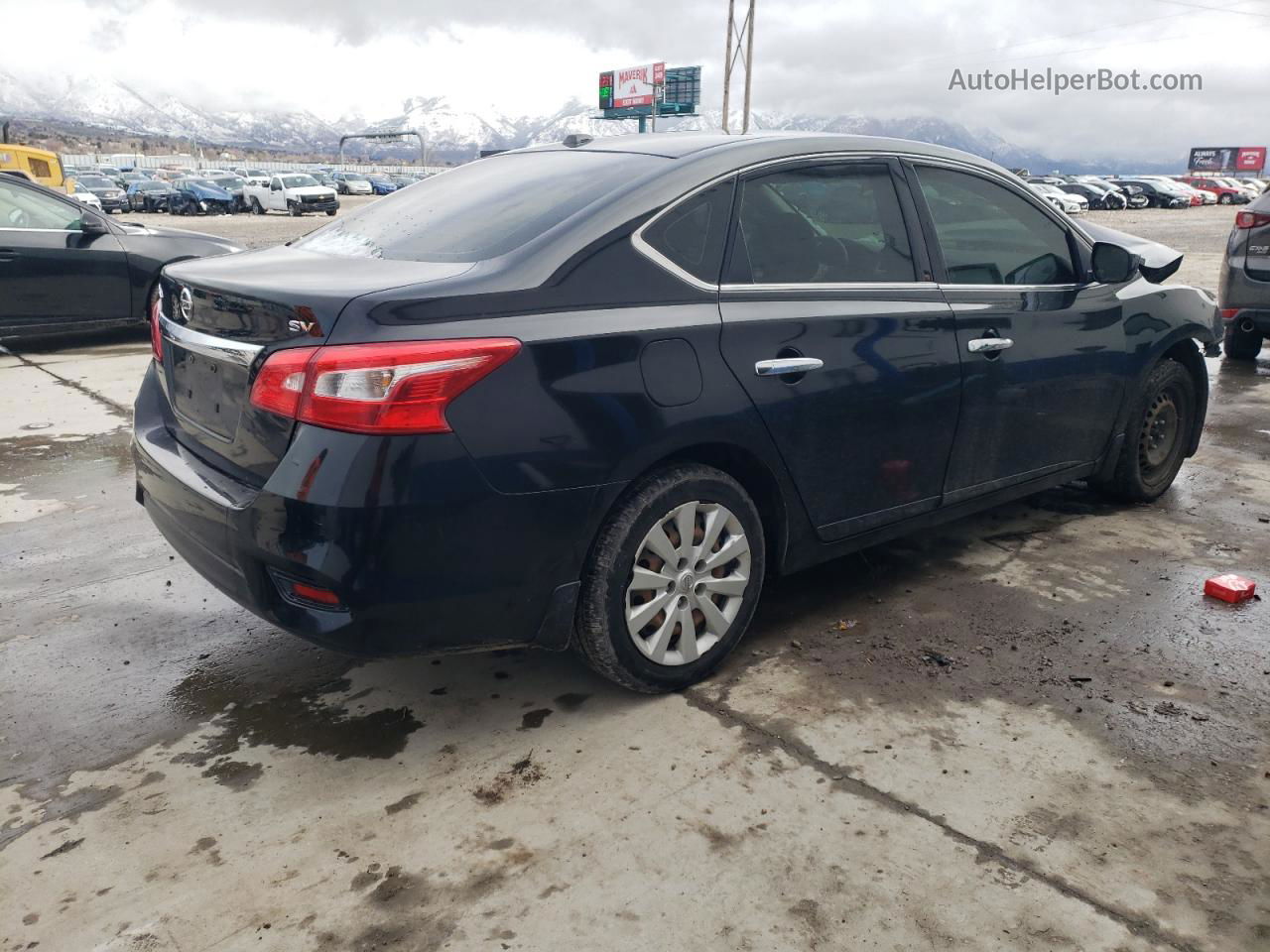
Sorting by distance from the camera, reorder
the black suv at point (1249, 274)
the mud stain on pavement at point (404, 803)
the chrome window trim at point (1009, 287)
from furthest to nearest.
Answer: the black suv at point (1249, 274), the chrome window trim at point (1009, 287), the mud stain on pavement at point (404, 803)

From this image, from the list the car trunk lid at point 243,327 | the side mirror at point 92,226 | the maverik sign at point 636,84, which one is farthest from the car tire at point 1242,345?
the maverik sign at point 636,84

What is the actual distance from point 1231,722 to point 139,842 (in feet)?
9.53

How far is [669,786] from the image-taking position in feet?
8.93

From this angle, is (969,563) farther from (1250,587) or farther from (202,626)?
(202,626)

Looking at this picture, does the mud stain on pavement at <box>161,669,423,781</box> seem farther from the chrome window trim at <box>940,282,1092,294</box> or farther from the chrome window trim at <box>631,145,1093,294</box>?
the chrome window trim at <box>940,282,1092,294</box>

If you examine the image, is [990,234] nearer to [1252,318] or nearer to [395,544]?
[395,544]

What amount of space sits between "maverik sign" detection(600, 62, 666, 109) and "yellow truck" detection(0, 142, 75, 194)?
71.8 metres

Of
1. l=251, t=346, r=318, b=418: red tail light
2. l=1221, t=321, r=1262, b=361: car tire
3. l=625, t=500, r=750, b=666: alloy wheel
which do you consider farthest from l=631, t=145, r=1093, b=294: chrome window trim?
l=1221, t=321, r=1262, b=361: car tire

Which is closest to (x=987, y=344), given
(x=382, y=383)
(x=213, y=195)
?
(x=382, y=383)

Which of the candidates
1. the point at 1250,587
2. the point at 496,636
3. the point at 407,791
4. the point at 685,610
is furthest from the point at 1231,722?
the point at 407,791

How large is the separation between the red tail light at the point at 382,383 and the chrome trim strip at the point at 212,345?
21 cm

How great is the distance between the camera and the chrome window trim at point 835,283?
118 inches

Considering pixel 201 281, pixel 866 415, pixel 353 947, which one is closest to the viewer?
pixel 353 947

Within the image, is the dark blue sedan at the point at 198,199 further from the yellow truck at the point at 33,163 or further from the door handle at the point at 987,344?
the door handle at the point at 987,344
